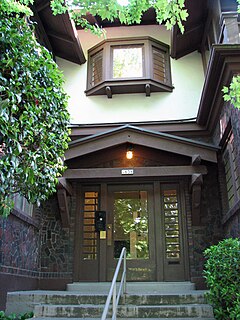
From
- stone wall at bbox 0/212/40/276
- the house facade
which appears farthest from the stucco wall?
stone wall at bbox 0/212/40/276

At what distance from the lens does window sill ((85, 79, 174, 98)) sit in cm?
845

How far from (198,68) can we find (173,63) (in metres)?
0.66

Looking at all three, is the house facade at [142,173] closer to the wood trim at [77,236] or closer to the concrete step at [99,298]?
the wood trim at [77,236]

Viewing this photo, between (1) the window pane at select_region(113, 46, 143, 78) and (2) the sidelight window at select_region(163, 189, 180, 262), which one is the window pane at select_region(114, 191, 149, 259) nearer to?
(2) the sidelight window at select_region(163, 189, 180, 262)

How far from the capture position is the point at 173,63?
9.05m

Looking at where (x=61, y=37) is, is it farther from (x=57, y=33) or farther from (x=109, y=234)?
(x=109, y=234)

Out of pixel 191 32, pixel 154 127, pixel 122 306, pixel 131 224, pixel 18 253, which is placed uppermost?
pixel 191 32

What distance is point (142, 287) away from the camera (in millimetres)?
6473

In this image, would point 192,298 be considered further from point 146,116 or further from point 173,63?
point 173,63

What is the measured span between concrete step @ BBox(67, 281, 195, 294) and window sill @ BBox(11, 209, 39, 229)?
1.43 meters

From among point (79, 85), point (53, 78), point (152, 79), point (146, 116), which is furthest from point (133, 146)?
point (53, 78)

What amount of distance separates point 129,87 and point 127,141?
195cm

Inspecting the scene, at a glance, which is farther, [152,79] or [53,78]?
[152,79]

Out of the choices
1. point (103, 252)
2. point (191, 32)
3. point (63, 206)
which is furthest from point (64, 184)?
point (191, 32)
